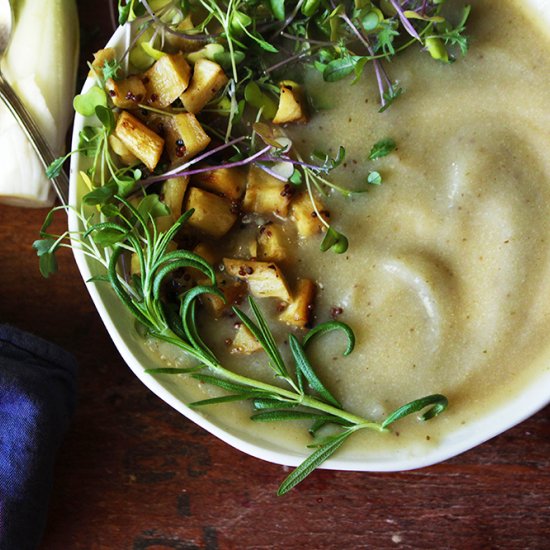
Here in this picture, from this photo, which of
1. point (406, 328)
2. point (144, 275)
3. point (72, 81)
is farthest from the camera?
point (72, 81)

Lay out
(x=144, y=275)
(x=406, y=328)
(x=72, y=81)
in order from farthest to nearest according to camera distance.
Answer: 1. (x=72, y=81)
2. (x=406, y=328)
3. (x=144, y=275)

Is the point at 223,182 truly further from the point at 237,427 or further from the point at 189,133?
the point at 237,427

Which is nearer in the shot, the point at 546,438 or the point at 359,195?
the point at 359,195

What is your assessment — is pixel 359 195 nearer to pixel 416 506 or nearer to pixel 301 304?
pixel 301 304

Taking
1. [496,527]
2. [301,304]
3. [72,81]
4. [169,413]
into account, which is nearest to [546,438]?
[496,527]

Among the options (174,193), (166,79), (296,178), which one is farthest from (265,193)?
(166,79)

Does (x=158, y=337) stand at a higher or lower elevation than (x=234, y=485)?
higher

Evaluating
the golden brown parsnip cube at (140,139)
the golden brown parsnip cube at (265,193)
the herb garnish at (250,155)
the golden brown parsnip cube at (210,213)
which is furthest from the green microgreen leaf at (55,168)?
the golden brown parsnip cube at (265,193)
